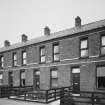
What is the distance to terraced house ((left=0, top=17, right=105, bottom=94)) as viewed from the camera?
15156mm

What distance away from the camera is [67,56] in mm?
17500

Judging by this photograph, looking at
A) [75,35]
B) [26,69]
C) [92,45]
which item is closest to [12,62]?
[26,69]

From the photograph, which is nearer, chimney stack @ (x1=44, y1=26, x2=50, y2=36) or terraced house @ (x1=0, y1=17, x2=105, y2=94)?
terraced house @ (x1=0, y1=17, x2=105, y2=94)

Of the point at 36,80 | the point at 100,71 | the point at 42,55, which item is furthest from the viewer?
the point at 36,80

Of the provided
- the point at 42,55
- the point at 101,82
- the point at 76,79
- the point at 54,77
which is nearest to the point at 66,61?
the point at 76,79

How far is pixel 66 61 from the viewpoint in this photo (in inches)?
687

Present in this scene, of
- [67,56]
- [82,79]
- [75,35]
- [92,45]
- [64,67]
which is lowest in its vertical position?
[82,79]

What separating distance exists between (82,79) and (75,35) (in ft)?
16.2

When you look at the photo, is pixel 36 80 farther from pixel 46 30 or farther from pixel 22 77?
pixel 46 30

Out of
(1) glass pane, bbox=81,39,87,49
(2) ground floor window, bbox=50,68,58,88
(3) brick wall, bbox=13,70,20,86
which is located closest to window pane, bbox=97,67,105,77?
(1) glass pane, bbox=81,39,87,49

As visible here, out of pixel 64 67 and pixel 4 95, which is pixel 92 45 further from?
pixel 4 95

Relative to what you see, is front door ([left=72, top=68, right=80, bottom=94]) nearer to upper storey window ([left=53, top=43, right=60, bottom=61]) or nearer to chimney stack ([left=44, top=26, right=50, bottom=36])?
upper storey window ([left=53, top=43, right=60, bottom=61])

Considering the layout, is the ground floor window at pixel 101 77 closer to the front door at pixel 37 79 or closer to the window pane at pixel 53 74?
the window pane at pixel 53 74

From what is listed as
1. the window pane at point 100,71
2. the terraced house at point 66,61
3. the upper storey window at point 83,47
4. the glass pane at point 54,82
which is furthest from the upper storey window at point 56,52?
the window pane at point 100,71
